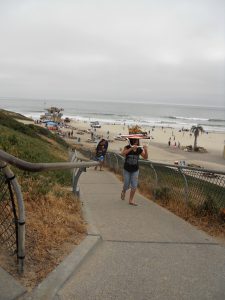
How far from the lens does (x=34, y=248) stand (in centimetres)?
392

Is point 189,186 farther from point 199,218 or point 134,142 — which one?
point 134,142

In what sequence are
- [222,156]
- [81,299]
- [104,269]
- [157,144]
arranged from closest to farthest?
[81,299], [104,269], [222,156], [157,144]

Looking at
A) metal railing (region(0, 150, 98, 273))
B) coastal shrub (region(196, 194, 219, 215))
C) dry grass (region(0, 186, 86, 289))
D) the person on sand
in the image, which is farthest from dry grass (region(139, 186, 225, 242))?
metal railing (region(0, 150, 98, 273))

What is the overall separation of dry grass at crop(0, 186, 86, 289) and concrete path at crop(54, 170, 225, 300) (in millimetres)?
247

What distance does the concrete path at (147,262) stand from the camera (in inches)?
135

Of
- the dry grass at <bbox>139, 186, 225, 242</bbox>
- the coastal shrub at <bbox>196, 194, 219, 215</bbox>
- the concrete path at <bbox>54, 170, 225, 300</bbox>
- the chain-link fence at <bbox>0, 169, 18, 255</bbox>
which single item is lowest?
the dry grass at <bbox>139, 186, 225, 242</bbox>

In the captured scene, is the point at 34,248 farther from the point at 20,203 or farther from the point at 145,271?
the point at 145,271

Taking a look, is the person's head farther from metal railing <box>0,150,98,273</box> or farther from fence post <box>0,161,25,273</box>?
fence post <box>0,161,25,273</box>

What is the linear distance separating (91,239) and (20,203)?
62.8 inches

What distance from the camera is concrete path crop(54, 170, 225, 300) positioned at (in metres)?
3.43

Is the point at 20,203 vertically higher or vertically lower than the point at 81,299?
higher

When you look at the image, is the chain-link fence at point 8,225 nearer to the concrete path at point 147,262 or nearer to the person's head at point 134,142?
the concrete path at point 147,262

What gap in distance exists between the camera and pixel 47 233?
435 centimetres

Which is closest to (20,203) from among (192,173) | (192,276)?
(192,276)
